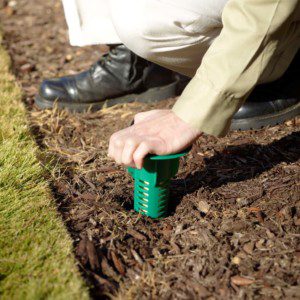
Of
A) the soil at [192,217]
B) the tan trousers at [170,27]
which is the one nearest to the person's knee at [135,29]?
the tan trousers at [170,27]

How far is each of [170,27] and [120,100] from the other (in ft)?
2.92

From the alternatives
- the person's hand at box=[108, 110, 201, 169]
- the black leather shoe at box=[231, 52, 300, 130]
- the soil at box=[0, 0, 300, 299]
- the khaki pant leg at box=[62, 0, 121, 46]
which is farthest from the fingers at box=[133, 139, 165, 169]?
the khaki pant leg at box=[62, 0, 121, 46]

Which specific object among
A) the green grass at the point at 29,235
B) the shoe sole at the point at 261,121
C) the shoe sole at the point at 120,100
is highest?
the green grass at the point at 29,235

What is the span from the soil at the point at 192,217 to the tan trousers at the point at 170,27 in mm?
473

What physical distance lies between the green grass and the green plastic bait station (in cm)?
33

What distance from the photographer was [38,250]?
148 centimetres

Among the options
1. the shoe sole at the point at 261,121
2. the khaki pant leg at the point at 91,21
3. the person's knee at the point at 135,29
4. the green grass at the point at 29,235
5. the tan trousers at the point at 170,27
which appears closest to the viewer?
the green grass at the point at 29,235

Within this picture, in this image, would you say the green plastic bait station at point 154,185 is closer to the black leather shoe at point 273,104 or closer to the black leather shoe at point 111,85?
the black leather shoe at point 273,104

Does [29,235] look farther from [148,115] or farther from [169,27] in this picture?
[169,27]

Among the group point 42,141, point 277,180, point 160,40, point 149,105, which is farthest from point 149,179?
point 149,105

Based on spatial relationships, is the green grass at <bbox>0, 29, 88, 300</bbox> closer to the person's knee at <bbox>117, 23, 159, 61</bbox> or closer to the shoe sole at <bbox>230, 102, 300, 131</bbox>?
the person's knee at <bbox>117, 23, 159, 61</bbox>

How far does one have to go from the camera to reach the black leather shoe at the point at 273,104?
2.29 metres

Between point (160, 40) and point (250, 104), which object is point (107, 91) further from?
point (250, 104)

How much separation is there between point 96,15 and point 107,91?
462 millimetres
